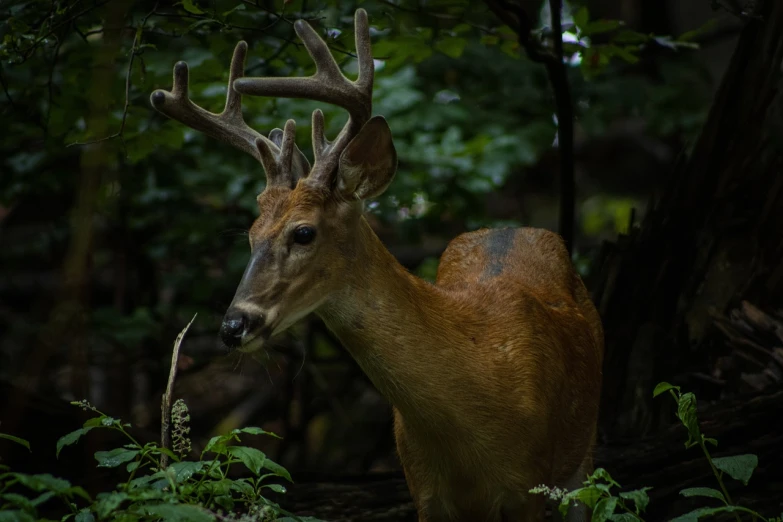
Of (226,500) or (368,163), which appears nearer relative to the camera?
(226,500)

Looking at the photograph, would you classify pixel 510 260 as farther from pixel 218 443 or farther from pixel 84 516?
pixel 84 516

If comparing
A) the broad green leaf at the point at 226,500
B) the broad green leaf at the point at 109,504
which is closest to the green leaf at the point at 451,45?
the broad green leaf at the point at 226,500

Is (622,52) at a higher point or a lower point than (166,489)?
higher

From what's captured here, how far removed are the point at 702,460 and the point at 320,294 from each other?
239 centimetres

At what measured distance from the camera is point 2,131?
573cm

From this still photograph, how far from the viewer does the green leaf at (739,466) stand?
357 cm

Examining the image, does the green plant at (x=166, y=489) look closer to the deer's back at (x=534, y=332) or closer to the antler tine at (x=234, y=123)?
the antler tine at (x=234, y=123)

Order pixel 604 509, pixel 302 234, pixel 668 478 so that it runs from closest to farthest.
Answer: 1. pixel 604 509
2. pixel 302 234
3. pixel 668 478

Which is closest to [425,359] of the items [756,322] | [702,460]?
[702,460]

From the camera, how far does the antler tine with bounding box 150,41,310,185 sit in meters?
4.30

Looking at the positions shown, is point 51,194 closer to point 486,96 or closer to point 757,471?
point 486,96

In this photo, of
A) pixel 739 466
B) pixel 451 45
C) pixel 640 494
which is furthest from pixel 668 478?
pixel 451 45

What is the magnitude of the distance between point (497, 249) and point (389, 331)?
4.89 feet

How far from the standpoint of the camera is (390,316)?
410 centimetres
